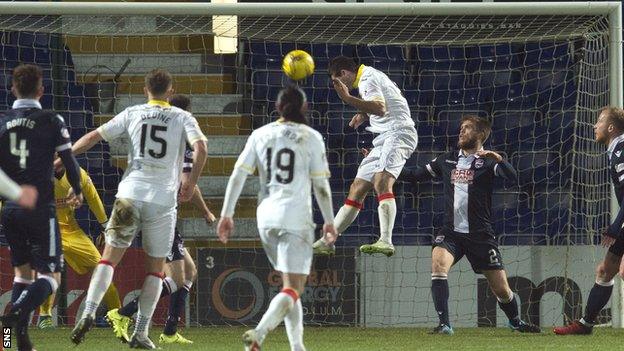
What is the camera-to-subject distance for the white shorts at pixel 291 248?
724 cm

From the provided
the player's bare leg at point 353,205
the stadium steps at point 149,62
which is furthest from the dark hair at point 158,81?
the stadium steps at point 149,62

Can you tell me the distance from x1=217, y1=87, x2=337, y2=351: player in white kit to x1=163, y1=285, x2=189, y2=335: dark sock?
254 cm

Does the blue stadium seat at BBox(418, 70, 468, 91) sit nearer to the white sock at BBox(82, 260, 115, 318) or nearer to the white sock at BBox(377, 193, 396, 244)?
the white sock at BBox(377, 193, 396, 244)

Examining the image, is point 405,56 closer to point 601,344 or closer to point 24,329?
point 601,344

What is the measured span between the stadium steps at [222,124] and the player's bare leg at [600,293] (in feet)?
16.3

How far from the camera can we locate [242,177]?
24.0 feet

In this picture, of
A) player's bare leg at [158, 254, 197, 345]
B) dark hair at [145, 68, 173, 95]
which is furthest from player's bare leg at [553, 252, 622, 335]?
dark hair at [145, 68, 173, 95]

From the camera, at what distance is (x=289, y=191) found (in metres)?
7.30

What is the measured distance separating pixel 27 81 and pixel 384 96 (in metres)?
3.66

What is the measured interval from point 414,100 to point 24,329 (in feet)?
24.8

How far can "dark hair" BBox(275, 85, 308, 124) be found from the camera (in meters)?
7.38

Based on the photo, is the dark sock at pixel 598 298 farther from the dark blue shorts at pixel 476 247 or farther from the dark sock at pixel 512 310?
the dark blue shorts at pixel 476 247

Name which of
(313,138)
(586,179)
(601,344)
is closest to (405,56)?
(586,179)

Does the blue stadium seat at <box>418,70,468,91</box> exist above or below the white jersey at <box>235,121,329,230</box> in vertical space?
above
